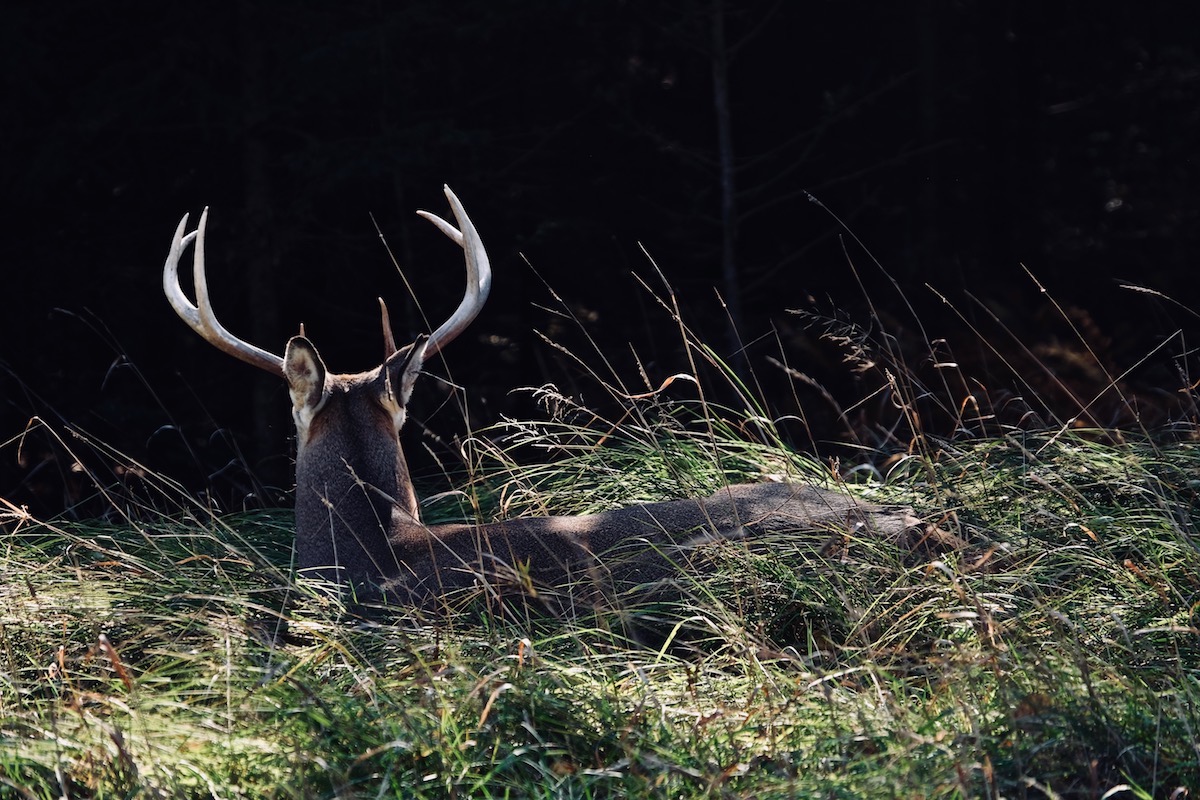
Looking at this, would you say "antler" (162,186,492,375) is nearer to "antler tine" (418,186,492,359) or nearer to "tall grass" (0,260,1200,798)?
"antler tine" (418,186,492,359)

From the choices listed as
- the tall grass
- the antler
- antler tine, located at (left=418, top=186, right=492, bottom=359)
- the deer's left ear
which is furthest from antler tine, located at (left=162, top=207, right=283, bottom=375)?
the tall grass

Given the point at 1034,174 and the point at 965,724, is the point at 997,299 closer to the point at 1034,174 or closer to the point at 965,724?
the point at 1034,174

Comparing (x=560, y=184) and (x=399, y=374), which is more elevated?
(x=399, y=374)

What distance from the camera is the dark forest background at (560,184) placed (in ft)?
33.5

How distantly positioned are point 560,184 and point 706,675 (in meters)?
8.77

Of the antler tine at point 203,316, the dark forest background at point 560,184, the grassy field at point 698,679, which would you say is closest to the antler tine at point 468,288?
the antler tine at point 203,316

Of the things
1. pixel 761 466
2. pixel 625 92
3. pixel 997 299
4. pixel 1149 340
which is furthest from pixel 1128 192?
pixel 761 466

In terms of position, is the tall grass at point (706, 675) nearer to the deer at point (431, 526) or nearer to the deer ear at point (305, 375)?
the deer at point (431, 526)

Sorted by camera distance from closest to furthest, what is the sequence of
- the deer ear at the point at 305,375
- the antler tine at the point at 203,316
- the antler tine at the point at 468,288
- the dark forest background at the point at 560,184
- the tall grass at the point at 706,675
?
the tall grass at the point at 706,675 < the deer ear at the point at 305,375 < the antler tine at the point at 203,316 < the antler tine at the point at 468,288 < the dark forest background at the point at 560,184

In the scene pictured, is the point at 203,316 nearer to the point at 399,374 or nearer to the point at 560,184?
the point at 399,374

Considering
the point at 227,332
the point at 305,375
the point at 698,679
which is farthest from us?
the point at 227,332

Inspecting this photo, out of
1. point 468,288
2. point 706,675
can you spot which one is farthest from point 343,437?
point 706,675

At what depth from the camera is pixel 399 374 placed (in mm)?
4648

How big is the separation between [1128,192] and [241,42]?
8.97 metres
